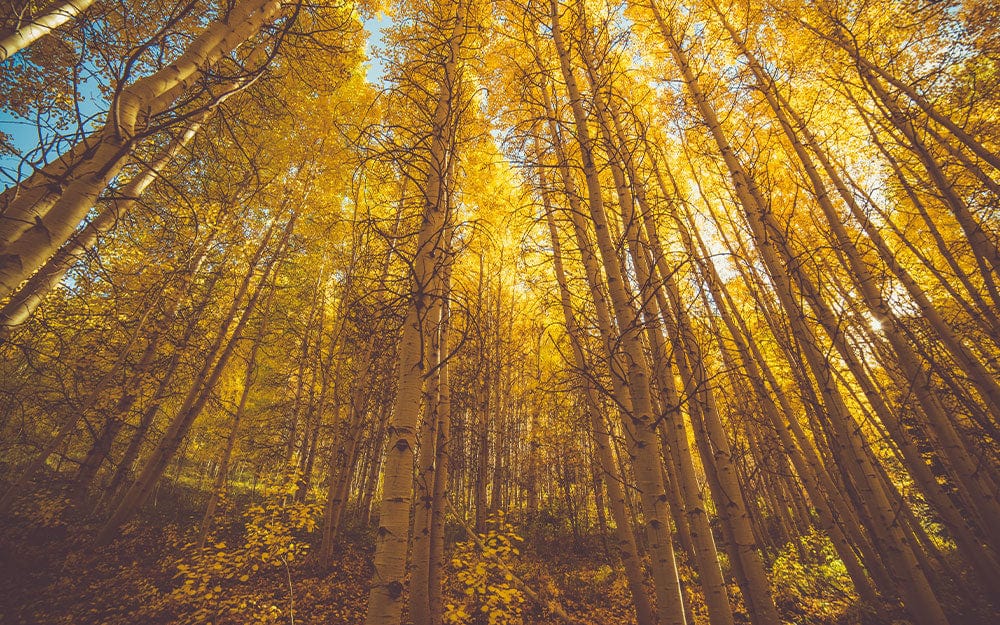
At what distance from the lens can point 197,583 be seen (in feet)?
22.8

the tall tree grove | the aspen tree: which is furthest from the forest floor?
the aspen tree

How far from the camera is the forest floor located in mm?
5539

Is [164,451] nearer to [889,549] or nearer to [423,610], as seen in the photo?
[423,610]

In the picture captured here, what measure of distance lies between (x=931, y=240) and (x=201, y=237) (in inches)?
691

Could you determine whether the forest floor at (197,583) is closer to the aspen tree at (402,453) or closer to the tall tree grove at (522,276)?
the tall tree grove at (522,276)

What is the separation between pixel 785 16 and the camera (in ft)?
19.4

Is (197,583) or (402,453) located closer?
(402,453)

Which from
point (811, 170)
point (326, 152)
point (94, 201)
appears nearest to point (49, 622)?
point (94, 201)

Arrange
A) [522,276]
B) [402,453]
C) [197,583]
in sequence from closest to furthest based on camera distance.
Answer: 1. [402,453]
2. [197,583]
3. [522,276]

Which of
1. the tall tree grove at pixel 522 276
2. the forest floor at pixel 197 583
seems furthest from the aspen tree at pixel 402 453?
the forest floor at pixel 197 583

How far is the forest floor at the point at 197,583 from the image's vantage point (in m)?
5.54

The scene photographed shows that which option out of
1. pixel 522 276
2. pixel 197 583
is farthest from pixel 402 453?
pixel 522 276

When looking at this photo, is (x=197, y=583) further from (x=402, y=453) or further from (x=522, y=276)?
(x=522, y=276)

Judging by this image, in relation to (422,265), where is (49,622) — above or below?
below
